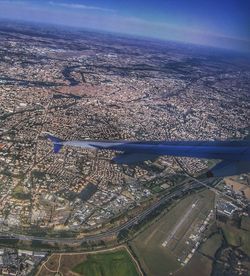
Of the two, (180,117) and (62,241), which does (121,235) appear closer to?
(62,241)

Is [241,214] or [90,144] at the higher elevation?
[90,144]

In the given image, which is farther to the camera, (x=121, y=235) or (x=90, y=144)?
(x=121, y=235)

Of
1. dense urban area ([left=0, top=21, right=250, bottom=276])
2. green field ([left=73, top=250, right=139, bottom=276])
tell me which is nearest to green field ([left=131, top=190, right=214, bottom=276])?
dense urban area ([left=0, top=21, right=250, bottom=276])

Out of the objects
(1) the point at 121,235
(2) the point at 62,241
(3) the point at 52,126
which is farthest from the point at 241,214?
(3) the point at 52,126

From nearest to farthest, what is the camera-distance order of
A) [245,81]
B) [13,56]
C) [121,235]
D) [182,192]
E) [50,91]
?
A: [121,235], [182,192], [50,91], [245,81], [13,56]

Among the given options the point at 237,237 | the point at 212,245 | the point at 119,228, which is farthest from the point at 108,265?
the point at 237,237

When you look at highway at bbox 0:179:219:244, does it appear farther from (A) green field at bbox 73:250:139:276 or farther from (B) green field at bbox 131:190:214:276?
(A) green field at bbox 73:250:139:276

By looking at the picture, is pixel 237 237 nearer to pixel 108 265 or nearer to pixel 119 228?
pixel 119 228
